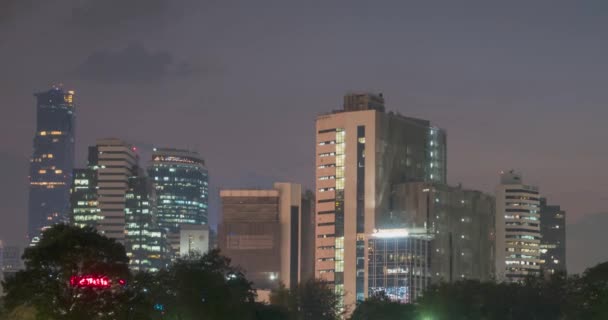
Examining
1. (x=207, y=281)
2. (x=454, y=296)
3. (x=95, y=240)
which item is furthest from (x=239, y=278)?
(x=95, y=240)

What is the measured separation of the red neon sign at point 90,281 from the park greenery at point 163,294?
34 centimetres

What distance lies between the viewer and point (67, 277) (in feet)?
353

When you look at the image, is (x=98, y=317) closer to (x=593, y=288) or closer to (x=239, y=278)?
(x=239, y=278)

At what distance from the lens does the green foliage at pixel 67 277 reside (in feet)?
349

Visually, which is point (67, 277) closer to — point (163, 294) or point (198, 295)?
point (163, 294)

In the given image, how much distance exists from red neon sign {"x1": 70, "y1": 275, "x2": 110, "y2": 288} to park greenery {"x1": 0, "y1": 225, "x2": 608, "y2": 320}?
34 cm

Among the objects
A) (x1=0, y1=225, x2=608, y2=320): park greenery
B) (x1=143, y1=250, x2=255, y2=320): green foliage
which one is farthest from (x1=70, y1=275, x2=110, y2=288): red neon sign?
(x1=143, y1=250, x2=255, y2=320): green foliage

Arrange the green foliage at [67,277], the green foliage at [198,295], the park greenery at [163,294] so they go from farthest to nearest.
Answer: the green foliage at [198,295]
the park greenery at [163,294]
the green foliage at [67,277]

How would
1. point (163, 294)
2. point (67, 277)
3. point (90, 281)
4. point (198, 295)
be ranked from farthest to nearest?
point (198, 295)
point (163, 294)
point (90, 281)
point (67, 277)

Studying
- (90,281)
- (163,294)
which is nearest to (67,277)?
(90,281)

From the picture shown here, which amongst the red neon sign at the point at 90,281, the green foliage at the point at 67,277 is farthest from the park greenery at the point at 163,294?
the red neon sign at the point at 90,281

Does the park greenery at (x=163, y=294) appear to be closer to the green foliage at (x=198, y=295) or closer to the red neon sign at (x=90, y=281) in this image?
the green foliage at (x=198, y=295)

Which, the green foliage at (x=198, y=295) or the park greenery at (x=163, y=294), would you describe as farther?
the green foliage at (x=198, y=295)

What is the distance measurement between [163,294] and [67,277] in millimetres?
51520
